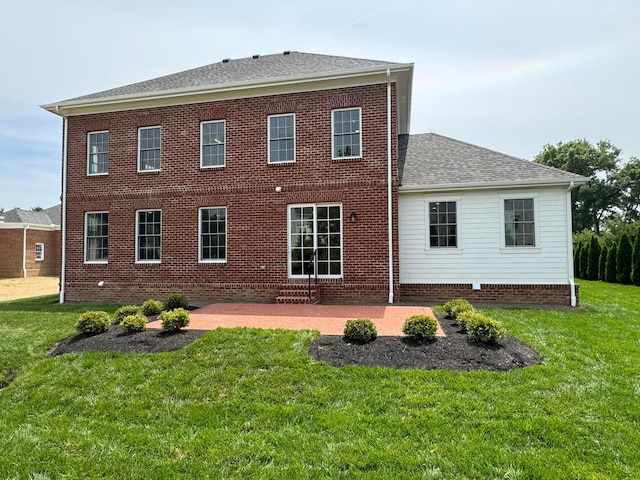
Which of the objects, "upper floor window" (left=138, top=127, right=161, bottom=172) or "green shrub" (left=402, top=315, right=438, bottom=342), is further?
"upper floor window" (left=138, top=127, right=161, bottom=172)

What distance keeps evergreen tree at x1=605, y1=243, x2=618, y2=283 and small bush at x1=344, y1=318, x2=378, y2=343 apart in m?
19.4

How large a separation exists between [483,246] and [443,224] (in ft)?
4.05

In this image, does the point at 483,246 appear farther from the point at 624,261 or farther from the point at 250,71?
the point at 624,261

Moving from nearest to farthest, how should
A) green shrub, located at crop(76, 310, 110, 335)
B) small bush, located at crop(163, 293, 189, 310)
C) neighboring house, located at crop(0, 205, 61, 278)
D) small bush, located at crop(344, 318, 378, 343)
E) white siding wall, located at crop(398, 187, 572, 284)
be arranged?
small bush, located at crop(344, 318, 378, 343) < green shrub, located at crop(76, 310, 110, 335) < small bush, located at crop(163, 293, 189, 310) < white siding wall, located at crop(398, 187, 572, 284) < neighboring house, located at crop(0, 205, 61, 278)

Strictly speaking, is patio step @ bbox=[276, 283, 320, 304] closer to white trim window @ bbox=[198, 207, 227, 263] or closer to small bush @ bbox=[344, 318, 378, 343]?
white trim window @ bbox=[198, 207, 227, 263]

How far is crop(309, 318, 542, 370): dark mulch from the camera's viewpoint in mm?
4824

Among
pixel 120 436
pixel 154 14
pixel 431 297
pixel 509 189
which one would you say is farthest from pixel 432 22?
pixel 120 436

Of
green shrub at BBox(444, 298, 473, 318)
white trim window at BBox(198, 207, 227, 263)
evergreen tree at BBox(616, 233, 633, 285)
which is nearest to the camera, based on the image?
green shrub at BBox(444, 298, 473, 318)

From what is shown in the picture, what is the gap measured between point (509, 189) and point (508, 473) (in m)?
8.95

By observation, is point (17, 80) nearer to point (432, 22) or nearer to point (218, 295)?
point (218, 295)

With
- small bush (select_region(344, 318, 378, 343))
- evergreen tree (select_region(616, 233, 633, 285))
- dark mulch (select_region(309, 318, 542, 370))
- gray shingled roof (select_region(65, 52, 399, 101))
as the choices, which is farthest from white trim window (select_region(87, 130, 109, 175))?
evergreen tree (select_region(616, 233, 633, 285))

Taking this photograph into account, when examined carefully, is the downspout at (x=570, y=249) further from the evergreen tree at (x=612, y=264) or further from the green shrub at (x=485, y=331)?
the evergreen tree at (x=612, y=264)

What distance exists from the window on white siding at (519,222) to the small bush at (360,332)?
253 inches

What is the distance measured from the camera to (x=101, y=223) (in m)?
12.4
